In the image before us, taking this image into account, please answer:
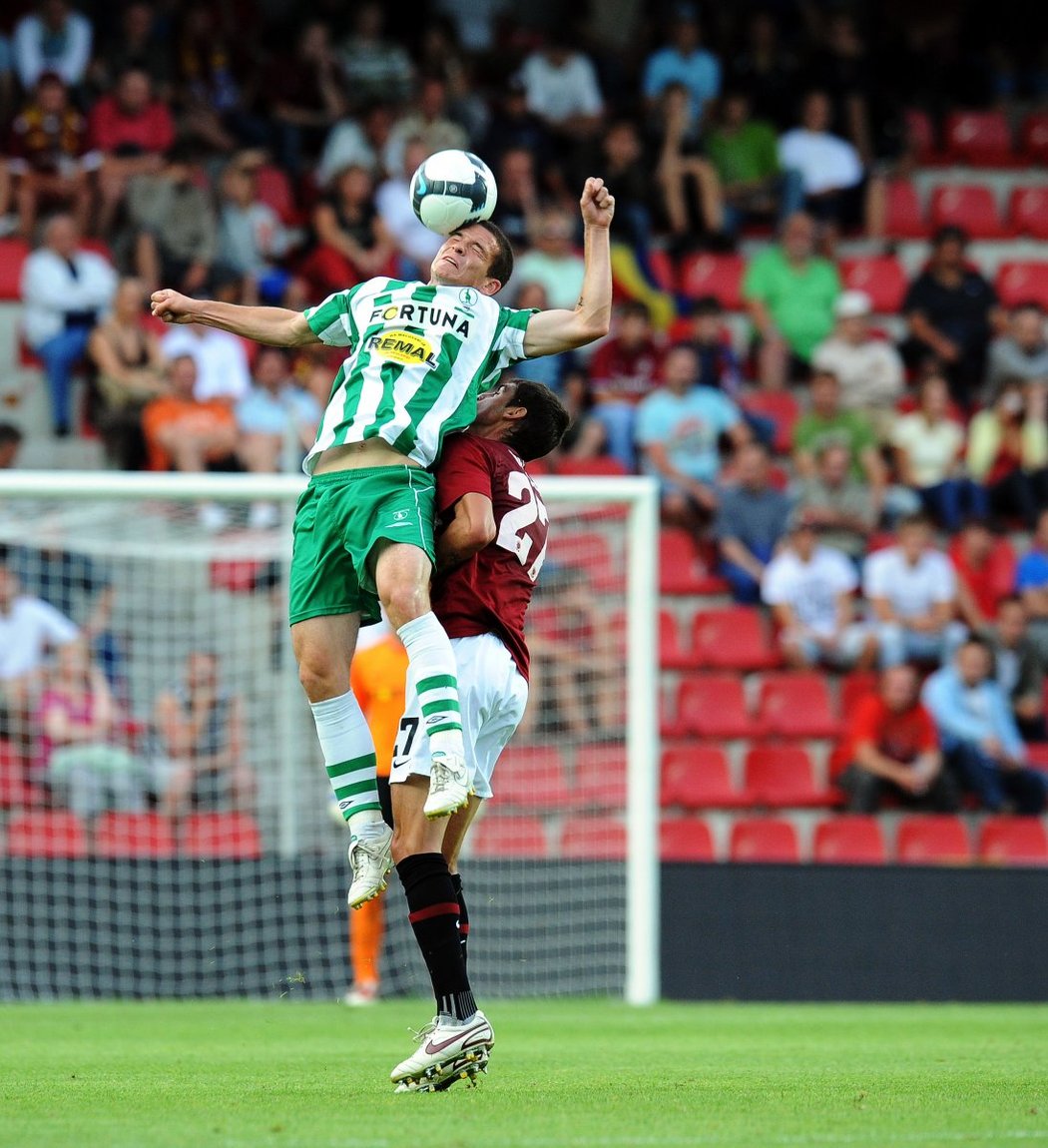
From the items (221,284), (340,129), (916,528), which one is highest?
(340,129)

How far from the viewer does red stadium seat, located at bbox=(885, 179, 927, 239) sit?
62.5ft

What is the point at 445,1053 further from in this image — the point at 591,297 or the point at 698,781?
the point at 698,781

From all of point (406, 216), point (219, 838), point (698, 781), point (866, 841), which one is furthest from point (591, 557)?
point (406, 216)

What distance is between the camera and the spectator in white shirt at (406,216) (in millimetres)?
16391

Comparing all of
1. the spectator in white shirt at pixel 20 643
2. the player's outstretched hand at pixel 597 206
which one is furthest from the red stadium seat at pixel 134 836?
the player's outstretched hand at pixel 597 206

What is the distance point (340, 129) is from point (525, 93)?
2133 millimetres

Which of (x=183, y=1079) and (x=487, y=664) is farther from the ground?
(x=487, y=664)

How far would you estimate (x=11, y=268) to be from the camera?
16000mm

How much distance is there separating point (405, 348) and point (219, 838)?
6.19 m

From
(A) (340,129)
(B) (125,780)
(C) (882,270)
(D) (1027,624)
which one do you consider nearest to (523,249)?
(A) (340,129)

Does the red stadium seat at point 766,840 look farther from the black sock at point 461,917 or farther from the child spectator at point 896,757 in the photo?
the black sock at point 461,917

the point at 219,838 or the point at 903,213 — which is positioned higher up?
the point at 903,213

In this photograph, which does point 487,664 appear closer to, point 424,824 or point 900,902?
point 424,824

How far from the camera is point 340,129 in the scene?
56.3 ft
